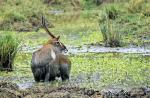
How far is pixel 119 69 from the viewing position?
12.7 metres

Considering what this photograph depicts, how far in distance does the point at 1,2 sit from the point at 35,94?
26551mm

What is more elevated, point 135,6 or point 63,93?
point 63,93

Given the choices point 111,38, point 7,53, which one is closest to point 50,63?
point 7,53

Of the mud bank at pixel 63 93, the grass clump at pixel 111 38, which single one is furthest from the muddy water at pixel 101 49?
the mud bank at pixel 63 93

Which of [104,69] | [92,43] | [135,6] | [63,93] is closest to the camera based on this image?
[63,93]

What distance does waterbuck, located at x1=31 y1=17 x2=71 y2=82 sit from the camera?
10961mm

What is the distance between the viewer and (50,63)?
11.0 m

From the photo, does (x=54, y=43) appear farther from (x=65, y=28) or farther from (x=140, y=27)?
(x=65, y=28)

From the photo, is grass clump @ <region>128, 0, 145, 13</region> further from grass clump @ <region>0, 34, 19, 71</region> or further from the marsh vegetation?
grass clump @ <region>0, 34, 19, 71</region>

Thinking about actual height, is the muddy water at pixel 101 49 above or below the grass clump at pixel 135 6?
above

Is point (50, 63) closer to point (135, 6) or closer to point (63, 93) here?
point (63, 93)

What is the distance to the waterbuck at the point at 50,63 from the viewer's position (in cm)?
1096

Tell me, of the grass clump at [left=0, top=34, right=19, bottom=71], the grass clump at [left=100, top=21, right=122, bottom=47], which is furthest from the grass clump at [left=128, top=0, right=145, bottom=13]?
the grass clump at [left=0, top=34, right=19, bottom=71]

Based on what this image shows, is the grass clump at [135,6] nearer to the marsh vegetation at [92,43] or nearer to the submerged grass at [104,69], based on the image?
the marsh vegetation at [92,43]
